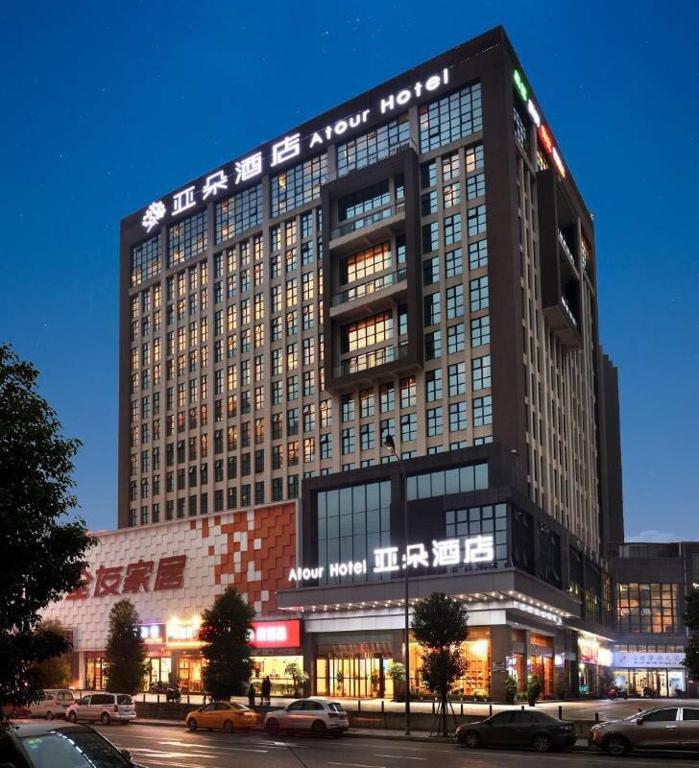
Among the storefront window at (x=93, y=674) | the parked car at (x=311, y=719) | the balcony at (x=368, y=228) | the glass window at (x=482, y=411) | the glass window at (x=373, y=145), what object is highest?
the glass window at (x=373, y=145)

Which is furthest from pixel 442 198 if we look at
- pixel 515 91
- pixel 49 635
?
pixel 49 635

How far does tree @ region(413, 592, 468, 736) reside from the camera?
47250 millimetres

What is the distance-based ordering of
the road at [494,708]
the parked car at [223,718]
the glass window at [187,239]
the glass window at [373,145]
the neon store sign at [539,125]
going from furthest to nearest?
the glass window at [187,239] → the glass window at [373,145] → the neon store sign at [539,125] → the road at [494,708] → the parked car at [223,718]

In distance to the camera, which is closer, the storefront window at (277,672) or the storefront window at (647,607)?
the storefront window at (277,672)

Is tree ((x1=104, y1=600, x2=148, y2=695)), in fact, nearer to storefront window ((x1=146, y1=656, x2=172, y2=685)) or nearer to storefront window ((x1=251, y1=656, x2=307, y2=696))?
storefront window ((x1=251, y1=656, x2=307, y2=696))

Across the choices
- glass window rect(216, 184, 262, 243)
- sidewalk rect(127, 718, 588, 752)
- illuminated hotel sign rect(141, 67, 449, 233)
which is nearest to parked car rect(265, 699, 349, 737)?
sidewalk rect(127, 718, 588, 752)

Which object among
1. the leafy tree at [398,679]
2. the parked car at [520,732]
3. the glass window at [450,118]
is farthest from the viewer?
the glass window at [450,118]

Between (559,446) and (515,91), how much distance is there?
3480 centimetres

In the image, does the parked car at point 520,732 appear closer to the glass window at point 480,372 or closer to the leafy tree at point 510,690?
the leafy tree at point 510,690

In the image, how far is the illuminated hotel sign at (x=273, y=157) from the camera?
96688 millimetres

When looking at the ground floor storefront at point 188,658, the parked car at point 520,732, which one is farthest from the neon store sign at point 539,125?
the parked car at point 520,732

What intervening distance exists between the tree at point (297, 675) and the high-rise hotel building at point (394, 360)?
2.07 m

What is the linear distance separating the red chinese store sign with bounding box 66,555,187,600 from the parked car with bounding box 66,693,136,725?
39.0 metres

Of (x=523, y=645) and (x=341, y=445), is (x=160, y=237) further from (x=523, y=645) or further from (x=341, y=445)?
(x=523, y=645)
